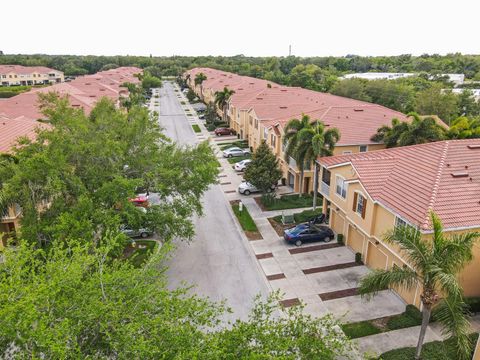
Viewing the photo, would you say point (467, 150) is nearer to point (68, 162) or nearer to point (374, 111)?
point (374, 111)

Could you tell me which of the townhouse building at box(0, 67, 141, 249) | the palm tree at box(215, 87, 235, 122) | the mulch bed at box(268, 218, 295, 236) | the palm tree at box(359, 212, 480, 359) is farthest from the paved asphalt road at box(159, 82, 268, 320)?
the palm tree at box(215, 87, 235, 122)

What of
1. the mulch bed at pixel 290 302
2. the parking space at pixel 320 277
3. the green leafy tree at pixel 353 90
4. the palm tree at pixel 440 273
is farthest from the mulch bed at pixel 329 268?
the green leafy tree at pixel 353 90

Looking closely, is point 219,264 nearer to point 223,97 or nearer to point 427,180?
point 427,180

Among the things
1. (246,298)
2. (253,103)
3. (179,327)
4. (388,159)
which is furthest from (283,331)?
(253,103)

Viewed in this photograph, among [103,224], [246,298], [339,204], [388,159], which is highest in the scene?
[388,159]

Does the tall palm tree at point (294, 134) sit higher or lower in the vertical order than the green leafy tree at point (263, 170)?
higher

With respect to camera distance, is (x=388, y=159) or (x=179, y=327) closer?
(x=179, y=327)

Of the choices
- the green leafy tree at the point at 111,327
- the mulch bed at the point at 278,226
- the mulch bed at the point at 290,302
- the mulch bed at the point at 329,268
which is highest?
the green leafy tree at the point at 111,327

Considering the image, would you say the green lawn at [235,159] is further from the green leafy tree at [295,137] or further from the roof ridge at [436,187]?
the roof ridge at [436,187]
